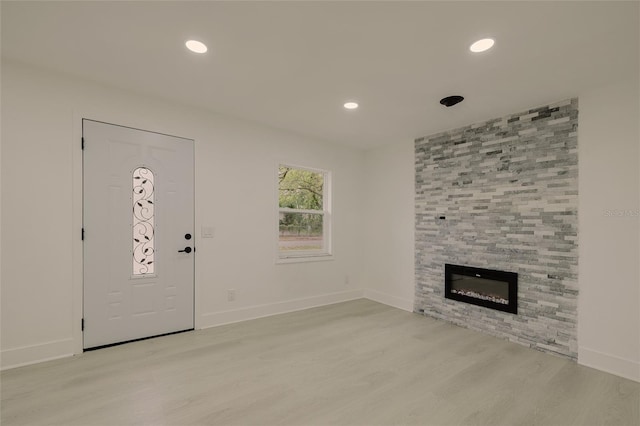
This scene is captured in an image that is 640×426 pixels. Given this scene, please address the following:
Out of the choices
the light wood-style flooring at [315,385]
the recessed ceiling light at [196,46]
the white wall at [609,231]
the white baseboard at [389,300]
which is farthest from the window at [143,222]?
the white wall at [609,231]

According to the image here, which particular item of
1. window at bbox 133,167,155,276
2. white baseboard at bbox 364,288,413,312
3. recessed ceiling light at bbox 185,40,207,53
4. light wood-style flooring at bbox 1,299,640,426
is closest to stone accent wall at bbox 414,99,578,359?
white baseboard at bbox 364,288,413,312

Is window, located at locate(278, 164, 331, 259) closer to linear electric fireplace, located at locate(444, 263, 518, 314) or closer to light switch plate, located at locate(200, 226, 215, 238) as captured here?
light switch plate, located at locate(200, 226, 215, 238)

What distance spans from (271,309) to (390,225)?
2181mm

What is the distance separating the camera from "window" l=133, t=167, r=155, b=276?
3002mm

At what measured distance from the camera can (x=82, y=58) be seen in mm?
2355

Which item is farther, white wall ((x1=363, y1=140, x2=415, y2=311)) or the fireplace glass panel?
white wall ((x1=363, y1=140, x2=415, y2=311))

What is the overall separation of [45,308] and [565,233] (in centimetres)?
481

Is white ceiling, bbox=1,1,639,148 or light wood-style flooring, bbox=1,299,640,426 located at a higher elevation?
white ceiling, bbox=1,1,639,148

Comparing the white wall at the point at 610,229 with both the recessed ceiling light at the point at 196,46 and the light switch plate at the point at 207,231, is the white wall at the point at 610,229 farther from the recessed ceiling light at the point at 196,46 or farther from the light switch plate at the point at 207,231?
the light switch plate at the point at 207,231

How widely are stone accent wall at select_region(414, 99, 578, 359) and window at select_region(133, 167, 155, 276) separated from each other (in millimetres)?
3399

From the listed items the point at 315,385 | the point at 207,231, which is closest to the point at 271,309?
the point at 207,231

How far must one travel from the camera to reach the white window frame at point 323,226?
4047 mm

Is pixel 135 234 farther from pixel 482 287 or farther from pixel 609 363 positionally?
pixel 609 363

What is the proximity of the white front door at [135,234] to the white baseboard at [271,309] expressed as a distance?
0.79 feet
